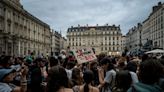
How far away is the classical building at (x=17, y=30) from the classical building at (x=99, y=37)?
261ft

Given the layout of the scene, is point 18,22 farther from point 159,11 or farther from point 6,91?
point 6,91

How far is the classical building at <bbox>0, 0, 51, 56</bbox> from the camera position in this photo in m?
53.6

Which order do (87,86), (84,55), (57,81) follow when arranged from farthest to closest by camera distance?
(84,55) → (87,86) → (57,81)

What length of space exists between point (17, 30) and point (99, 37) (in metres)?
106

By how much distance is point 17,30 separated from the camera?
62500mm

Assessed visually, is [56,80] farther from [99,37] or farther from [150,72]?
[99,37]

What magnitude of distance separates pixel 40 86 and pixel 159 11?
8019cm

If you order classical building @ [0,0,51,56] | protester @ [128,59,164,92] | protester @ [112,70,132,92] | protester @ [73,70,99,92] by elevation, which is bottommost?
protester @ [73,70,99,92]

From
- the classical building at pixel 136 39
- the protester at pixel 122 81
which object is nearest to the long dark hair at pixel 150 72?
the protester at pixel 122 81

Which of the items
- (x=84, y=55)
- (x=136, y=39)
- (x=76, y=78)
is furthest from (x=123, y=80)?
(x=136, y=39)

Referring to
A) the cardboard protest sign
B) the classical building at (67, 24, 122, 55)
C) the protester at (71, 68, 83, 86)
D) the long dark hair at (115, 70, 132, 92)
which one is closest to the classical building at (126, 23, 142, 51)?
the classical building at (67, 24, 122, 55)

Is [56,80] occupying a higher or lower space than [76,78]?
higher

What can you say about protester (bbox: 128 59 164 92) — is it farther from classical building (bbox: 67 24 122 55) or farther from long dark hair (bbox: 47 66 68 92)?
classical building (bbox: 67 24 122 55)

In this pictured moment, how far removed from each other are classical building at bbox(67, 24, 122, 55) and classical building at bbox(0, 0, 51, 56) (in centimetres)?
7970
